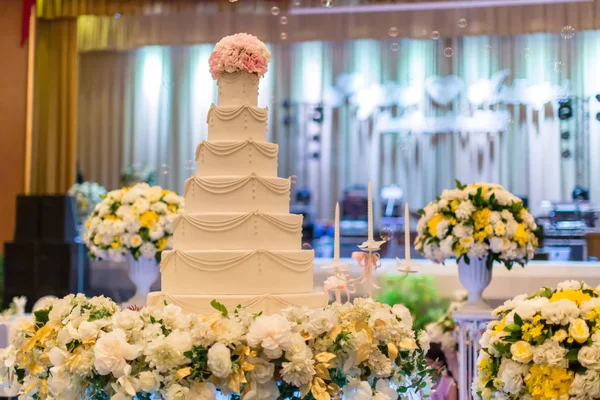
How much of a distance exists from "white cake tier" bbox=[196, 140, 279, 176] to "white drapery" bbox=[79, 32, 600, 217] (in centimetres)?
870

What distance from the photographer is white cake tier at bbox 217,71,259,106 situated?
4520 mm

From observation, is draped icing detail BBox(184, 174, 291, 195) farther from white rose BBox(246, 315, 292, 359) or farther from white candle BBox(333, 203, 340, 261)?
white rose BBox(246, 315, 292, 359)

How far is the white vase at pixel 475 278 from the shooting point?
5.86m

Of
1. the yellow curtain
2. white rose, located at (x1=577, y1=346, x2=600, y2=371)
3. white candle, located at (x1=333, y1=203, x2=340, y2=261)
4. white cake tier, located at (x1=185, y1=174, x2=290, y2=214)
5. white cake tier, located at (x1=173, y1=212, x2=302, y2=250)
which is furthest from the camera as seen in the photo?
the yellow curtain

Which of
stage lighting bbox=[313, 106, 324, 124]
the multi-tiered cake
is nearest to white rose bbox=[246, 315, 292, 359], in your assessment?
the multi-tiered cake

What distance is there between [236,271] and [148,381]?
116 cm

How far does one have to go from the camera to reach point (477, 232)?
5680 mm

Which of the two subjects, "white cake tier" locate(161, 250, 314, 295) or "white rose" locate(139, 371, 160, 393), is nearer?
"white rose" locate(139, 371, 160, 393)

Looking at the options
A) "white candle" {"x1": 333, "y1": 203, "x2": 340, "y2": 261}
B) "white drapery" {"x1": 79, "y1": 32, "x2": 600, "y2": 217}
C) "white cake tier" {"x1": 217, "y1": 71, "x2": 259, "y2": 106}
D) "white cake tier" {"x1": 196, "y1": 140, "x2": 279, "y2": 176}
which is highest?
"white drapery" {"x1": 79, "y1": 32, "x2": 600, "y2": 217}

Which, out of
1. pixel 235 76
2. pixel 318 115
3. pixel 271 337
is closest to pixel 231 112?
pixel 235 76

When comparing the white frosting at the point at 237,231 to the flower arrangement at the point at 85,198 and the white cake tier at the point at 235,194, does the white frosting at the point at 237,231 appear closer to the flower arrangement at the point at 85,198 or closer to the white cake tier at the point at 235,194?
the white cake tier at the point at 235,194

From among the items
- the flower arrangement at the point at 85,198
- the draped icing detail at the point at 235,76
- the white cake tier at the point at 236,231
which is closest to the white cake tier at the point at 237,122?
the draped icing detail at the point at 235,76

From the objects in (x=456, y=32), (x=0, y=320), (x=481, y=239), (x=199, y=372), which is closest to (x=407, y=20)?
(x=456, y=32)

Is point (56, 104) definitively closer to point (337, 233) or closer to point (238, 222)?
point (238, 222)
